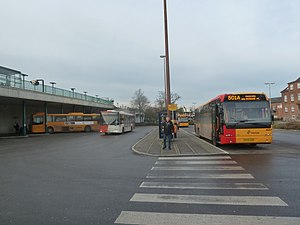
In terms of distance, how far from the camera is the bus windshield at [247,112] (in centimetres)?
1391

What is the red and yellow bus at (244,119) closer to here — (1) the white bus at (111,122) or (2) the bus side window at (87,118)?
(1) the white bus at (111,122)

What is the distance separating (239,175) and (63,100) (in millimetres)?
35490

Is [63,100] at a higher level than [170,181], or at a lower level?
higher

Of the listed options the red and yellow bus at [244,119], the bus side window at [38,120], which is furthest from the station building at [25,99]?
the red and yellow bus at [244,119]

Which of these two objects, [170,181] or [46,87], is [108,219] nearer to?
[170,181]

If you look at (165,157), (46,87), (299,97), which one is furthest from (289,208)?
(299,97)

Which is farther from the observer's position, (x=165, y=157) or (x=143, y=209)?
(x=165, y=157)

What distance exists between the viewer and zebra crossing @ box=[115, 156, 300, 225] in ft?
14.6

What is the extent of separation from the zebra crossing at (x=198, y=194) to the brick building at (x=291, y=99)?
7938 cm

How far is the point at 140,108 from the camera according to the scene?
8362cm

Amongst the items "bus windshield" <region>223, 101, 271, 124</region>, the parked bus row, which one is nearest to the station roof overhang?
the parked bus row

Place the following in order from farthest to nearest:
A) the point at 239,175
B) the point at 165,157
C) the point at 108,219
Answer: the point at 165,157
the point at 239,175
the point at 108,219

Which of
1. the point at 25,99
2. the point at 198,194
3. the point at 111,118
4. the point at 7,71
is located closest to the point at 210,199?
the point at 198,194

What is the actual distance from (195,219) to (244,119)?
10399 mm
